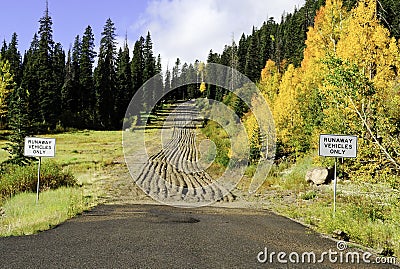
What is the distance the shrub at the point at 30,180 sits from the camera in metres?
20.9

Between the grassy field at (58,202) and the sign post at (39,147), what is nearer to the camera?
the grassy field at (58,202)

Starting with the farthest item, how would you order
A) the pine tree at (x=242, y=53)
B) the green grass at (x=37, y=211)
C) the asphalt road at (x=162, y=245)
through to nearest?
the pine tree at (x=242, y=53), the green grass at (x=37, y=211), the asphalt road at (x=162, y=245)

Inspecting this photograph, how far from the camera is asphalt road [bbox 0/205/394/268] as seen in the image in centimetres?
720

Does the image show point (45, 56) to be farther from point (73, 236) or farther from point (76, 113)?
point (73, 236)


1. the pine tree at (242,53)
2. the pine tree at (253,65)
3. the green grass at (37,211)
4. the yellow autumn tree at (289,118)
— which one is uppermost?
the pine tree at (242,53)

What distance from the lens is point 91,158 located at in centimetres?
4009

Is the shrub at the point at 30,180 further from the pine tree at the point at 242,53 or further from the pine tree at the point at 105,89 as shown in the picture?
the pine tree at the point at 242,53

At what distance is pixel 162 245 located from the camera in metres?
8.64

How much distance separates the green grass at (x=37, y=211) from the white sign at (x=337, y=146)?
814 cm

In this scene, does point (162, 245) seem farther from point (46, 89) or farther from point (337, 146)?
point (46, 89)

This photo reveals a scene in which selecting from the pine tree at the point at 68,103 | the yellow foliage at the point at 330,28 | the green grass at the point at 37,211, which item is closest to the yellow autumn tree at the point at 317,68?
the yellow foliage at the point at 330,28

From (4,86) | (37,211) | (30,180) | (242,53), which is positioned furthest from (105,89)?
(37,211)

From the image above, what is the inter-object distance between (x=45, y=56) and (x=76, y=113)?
12.0 m

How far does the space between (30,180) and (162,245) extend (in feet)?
49.5
